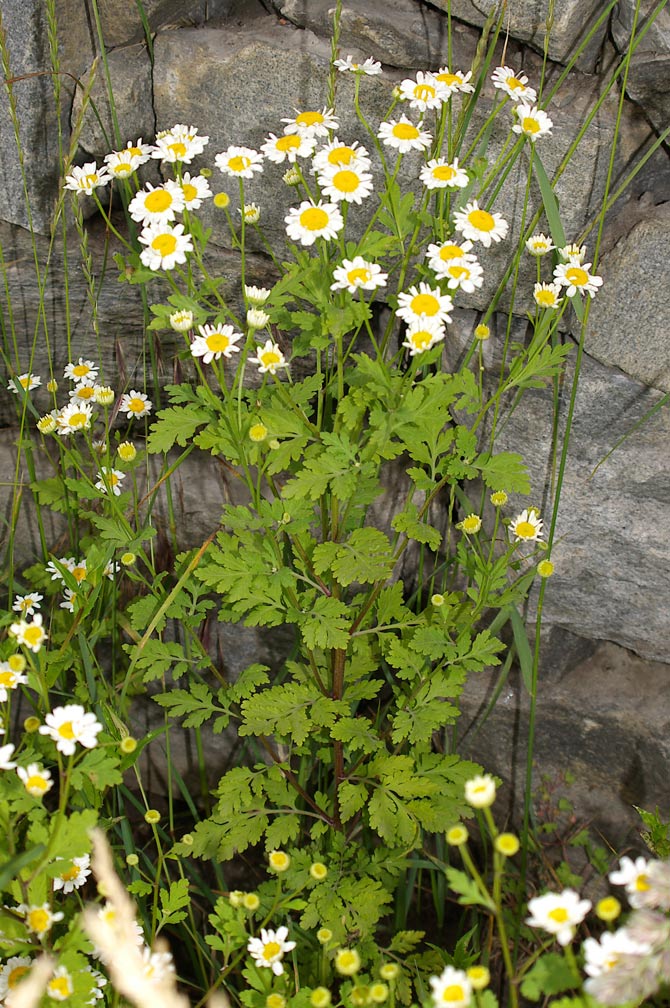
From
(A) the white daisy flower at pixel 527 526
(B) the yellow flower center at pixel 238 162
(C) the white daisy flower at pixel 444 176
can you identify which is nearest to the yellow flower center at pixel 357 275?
(C) the white daisy flower at pixel 444 176

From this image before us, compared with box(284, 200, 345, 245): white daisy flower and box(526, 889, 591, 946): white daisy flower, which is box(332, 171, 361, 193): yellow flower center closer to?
box(284, 200, 345, 245): white daisy flower

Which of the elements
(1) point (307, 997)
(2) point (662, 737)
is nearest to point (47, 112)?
(1) point (307, 997)

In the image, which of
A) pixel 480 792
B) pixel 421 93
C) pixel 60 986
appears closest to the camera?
pixel 480 792

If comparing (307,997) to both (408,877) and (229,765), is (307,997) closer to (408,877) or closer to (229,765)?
(408,877)

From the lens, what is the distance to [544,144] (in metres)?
1.98

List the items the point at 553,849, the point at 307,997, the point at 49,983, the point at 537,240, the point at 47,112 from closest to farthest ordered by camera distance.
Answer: the point at 49,983
the point at 307,997
the point at 537,240
the point at 47,112
the point at 553,849

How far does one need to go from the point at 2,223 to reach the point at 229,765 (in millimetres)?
1664

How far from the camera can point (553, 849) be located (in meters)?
2.44

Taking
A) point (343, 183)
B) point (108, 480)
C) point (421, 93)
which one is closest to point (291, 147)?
point (343, 183)

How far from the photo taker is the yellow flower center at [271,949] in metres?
1.55

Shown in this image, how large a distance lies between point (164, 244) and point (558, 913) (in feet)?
4.06

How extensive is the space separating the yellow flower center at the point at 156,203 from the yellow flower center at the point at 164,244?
0.06m

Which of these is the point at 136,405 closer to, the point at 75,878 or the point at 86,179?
the point at 86,179

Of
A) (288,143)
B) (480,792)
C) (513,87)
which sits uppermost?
(513,87)
